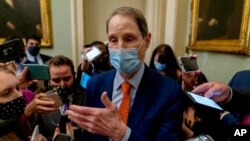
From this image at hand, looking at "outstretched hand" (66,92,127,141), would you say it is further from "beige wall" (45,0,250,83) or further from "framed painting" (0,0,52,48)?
"framed painting" (0,0,52,48)

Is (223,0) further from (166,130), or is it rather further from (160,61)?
(166,130)

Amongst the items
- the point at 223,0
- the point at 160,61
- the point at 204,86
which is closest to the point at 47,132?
the point at 204,86

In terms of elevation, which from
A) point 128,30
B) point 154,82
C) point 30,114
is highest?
point 128,30

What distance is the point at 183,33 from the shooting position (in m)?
3.56

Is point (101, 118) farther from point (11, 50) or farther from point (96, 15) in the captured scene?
point (96, 15)

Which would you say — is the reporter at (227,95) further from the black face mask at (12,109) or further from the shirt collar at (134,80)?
the black face mask at (12,109)

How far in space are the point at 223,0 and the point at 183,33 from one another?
0.94 meters

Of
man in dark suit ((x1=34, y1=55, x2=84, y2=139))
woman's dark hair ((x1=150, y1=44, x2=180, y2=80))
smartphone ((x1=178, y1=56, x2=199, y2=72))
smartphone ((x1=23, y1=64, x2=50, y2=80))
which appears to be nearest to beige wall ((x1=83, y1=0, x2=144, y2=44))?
woman's dark hair ((x1=150, y1=44, x2=180, y2=80))

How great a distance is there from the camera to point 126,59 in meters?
1.14

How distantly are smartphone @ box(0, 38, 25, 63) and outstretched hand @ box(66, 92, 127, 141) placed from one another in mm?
922

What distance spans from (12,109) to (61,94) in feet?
1.78

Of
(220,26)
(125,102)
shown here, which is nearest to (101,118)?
(125,102)

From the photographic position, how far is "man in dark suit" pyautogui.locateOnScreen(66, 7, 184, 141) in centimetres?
106

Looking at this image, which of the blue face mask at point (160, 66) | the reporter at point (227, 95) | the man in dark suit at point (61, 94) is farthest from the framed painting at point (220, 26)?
the man in dark suit at point (61, 94)
